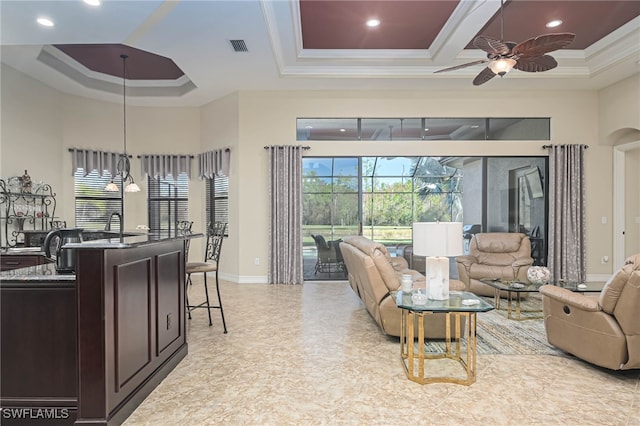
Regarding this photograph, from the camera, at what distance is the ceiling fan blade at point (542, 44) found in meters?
3.12

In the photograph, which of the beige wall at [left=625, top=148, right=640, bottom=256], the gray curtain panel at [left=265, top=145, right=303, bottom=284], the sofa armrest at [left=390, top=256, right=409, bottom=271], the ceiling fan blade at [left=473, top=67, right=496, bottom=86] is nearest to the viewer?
the ceiling fan blade at [left=473, top=67, right=496, bottom=86]

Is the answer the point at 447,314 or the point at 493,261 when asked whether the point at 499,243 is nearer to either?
the point at 493,261

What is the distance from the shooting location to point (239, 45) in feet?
15.7

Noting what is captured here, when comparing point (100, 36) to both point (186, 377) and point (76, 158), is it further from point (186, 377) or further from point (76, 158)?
point (186, 377)

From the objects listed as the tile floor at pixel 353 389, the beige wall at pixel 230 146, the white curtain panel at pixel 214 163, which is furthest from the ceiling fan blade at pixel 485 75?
the white curtain panel at pixel 214 163

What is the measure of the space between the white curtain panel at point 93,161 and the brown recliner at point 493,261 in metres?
6.69

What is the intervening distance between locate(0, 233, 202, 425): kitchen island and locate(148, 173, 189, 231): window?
5.23 m

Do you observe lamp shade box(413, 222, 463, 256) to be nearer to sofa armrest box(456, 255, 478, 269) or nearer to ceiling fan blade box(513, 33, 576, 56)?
ceiling fan blade box(513, 33, 576, 56)

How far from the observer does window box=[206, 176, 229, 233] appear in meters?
7.02

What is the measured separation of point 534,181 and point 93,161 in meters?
8.28

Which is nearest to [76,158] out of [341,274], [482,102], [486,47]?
[341,274]

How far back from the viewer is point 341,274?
22.2 ft

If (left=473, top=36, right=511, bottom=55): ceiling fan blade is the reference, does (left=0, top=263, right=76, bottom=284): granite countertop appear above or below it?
below

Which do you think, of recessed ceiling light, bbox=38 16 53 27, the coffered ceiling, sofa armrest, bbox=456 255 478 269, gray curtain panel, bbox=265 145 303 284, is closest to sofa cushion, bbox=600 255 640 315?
sofa armrest, bbox=456 255 478 269
